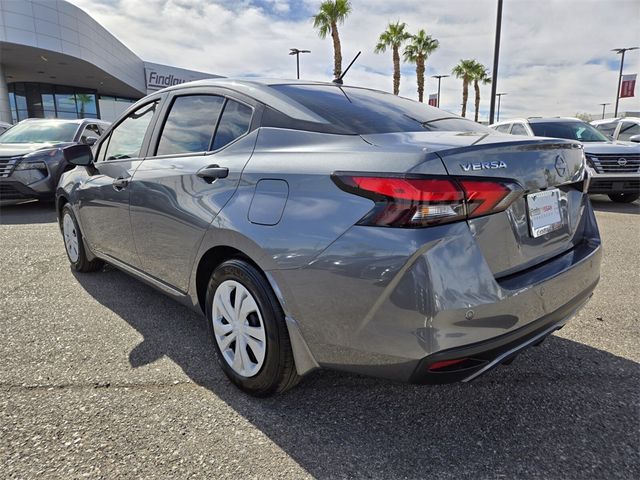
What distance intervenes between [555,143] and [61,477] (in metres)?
2.52

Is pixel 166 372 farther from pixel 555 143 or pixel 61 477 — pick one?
pixel 555 143

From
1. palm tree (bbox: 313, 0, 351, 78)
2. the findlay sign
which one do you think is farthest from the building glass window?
palm tree (bbox: 313, 0, 351, 78)

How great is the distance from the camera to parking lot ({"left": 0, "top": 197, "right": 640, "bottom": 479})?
1.81 meters

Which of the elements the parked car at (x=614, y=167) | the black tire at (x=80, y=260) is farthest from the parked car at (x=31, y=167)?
the parked car at (x=614, y=167)

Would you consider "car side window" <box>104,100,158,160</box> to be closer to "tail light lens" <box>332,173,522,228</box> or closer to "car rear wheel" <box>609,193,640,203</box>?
"tail light lens" <box>332,173,522,228</box>

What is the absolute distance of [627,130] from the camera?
1091 centimetres

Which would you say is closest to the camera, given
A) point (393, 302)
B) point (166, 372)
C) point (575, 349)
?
point (393, 302)

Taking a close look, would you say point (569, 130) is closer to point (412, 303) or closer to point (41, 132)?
point (412, 303)

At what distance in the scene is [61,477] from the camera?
1764 millimetres

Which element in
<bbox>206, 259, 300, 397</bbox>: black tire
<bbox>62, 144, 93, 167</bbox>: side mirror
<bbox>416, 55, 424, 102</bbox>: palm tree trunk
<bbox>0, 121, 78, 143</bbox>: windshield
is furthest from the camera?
<bbox>416, 55, 424, 102</bbox>: palm tree trunk

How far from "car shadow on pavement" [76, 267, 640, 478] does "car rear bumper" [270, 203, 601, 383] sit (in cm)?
38

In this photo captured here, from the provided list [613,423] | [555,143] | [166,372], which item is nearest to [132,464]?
[166,372]

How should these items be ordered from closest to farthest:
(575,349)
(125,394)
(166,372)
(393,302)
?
(393,302) < (125,394) < (166,372) < (575,349)

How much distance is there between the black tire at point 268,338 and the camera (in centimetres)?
202
